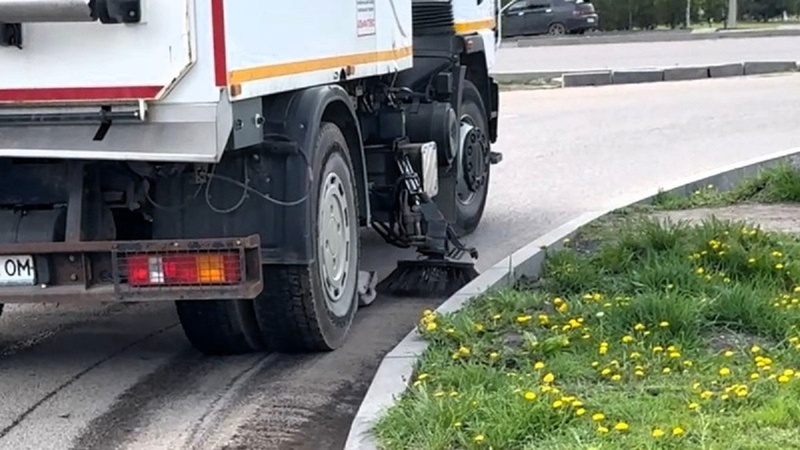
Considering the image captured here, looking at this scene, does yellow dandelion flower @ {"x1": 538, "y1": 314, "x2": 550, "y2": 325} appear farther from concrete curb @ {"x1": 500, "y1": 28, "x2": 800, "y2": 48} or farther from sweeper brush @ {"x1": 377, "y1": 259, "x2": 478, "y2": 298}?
concrete curb @ {"x1": 500, "y1": 28, "x2": 800, "y2": 48}

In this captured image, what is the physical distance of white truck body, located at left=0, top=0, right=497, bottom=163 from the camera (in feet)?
16.9

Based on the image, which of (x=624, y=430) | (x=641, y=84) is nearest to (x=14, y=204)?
(x=624, y=430)

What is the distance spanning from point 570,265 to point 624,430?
2802mm

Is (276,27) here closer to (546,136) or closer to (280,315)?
(280,315)

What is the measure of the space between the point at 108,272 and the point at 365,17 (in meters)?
2.17

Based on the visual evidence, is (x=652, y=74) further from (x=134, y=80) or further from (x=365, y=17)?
(x=134, y=80)

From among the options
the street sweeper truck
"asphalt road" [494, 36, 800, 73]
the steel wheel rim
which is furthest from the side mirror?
"asphalt road" [494, 36, 800, 73]

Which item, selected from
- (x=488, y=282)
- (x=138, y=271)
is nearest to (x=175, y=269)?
(x=138, y=271)

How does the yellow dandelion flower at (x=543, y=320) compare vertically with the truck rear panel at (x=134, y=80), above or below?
below

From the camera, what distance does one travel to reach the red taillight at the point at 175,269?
561 cm

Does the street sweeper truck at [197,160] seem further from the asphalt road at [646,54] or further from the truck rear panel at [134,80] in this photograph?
the asphalt road at [646,54]

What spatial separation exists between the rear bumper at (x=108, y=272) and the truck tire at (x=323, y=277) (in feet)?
1.72

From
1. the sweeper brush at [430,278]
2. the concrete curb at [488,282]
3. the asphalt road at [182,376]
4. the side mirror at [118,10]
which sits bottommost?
the asphalt road at [182,376]

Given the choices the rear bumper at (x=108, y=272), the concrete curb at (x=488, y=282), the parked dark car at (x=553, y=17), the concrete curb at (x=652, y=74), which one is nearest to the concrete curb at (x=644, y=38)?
the parked dark car at (x=553, y=17)
